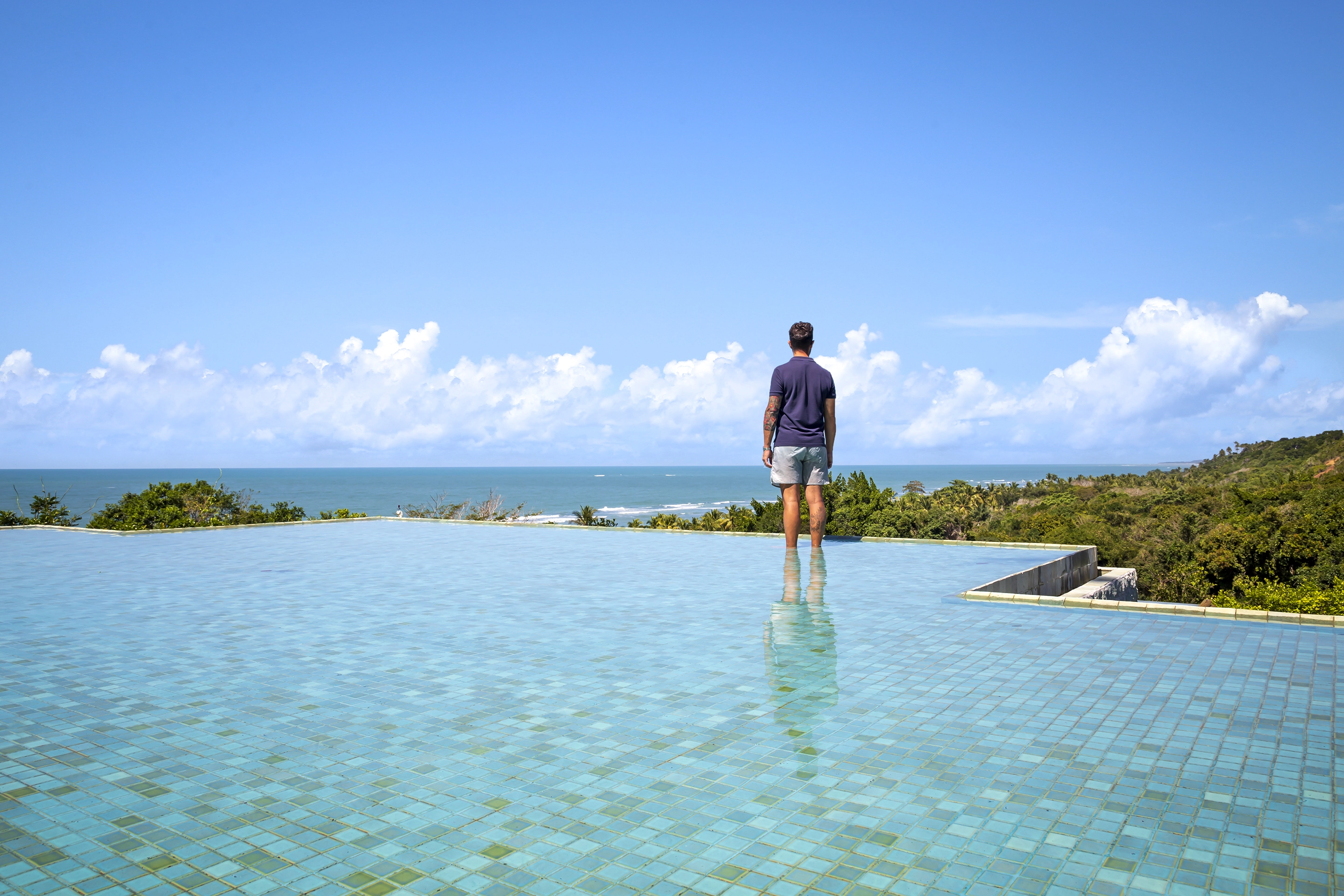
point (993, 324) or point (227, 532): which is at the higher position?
point (993, 324)

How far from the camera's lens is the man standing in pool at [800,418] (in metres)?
6.86

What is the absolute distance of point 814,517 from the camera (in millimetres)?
7387

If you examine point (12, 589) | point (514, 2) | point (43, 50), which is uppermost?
point (514, 2)

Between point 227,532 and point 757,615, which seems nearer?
point 757,615

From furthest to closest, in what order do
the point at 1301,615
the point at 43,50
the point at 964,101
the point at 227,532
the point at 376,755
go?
1. the point at 964,101
2. the point at 43,50
3. the point at 227,532
4. the point at 1301,615
5. the point at 376,755

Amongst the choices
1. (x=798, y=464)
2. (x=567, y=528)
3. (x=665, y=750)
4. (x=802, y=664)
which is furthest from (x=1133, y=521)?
(x=665, y=750)

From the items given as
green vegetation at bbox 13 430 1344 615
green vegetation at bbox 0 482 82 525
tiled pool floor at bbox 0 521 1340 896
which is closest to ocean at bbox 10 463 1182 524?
green vegetation at bbox 13 430 1344 615

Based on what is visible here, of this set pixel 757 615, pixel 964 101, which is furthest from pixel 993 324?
pixel 757 615

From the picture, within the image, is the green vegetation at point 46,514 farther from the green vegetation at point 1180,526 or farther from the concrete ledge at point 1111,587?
the concrete ledge at point 1111,587

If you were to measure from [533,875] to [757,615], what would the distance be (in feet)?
9.97

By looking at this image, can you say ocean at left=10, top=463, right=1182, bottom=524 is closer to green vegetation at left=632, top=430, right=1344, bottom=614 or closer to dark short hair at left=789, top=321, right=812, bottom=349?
green vegetation at left=632, top=430, right=1344, bottom=614

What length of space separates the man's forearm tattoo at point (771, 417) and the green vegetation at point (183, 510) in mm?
10526

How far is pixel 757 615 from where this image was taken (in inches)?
180

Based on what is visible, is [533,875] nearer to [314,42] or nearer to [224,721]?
[224,721]
